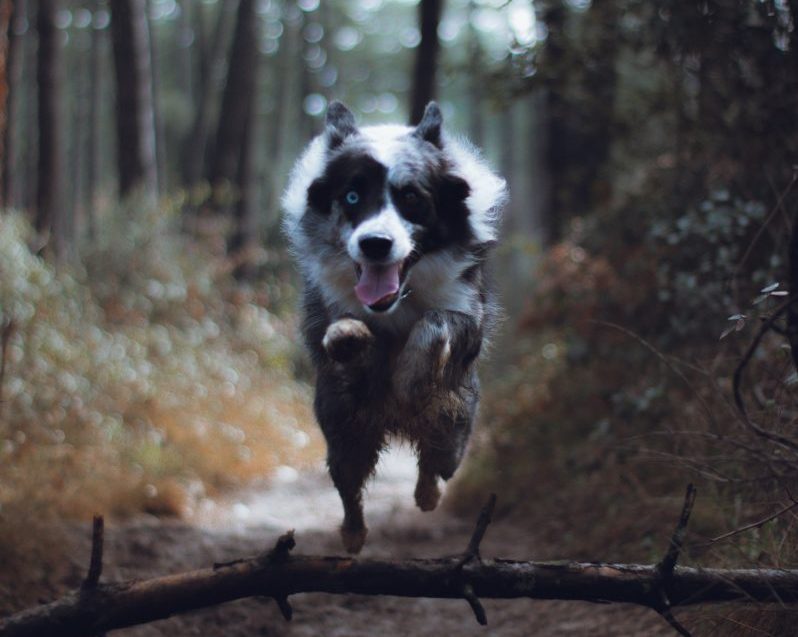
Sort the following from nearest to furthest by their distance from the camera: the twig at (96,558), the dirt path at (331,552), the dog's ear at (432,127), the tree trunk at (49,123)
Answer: the twig at (96,558) < the dog's ear at (432,127) < the dirt path at (331,552) < the tree trunk at (49,123)

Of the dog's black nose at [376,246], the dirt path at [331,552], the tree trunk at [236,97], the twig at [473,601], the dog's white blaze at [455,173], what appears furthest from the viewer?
the tree trunk at [236,97]

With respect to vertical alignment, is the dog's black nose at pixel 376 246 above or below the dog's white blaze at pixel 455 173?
below

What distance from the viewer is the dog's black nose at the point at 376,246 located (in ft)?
11.4

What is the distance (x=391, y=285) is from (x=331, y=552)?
335cm

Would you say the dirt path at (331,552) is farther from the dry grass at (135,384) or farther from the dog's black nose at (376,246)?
the dog's black nose at (376,246)

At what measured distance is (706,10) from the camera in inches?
250

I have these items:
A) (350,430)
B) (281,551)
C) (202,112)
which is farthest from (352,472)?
(202,112)

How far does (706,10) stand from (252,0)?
12.2 m

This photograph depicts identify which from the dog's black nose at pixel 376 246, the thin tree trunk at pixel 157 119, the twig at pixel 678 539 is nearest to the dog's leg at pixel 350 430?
the dog's black nose at pixel 376 246

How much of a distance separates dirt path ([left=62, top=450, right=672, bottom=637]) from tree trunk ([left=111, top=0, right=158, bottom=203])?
5570 millimetres

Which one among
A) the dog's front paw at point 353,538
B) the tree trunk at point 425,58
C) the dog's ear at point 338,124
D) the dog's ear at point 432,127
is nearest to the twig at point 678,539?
the dog's front paw at point 353,538

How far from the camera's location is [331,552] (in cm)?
641

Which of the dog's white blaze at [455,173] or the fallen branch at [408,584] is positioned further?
the dog's white blaze at [455,173]

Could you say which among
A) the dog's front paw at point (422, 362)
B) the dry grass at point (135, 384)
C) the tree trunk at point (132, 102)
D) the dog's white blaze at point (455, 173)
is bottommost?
the dry grass at point (135, 384)
